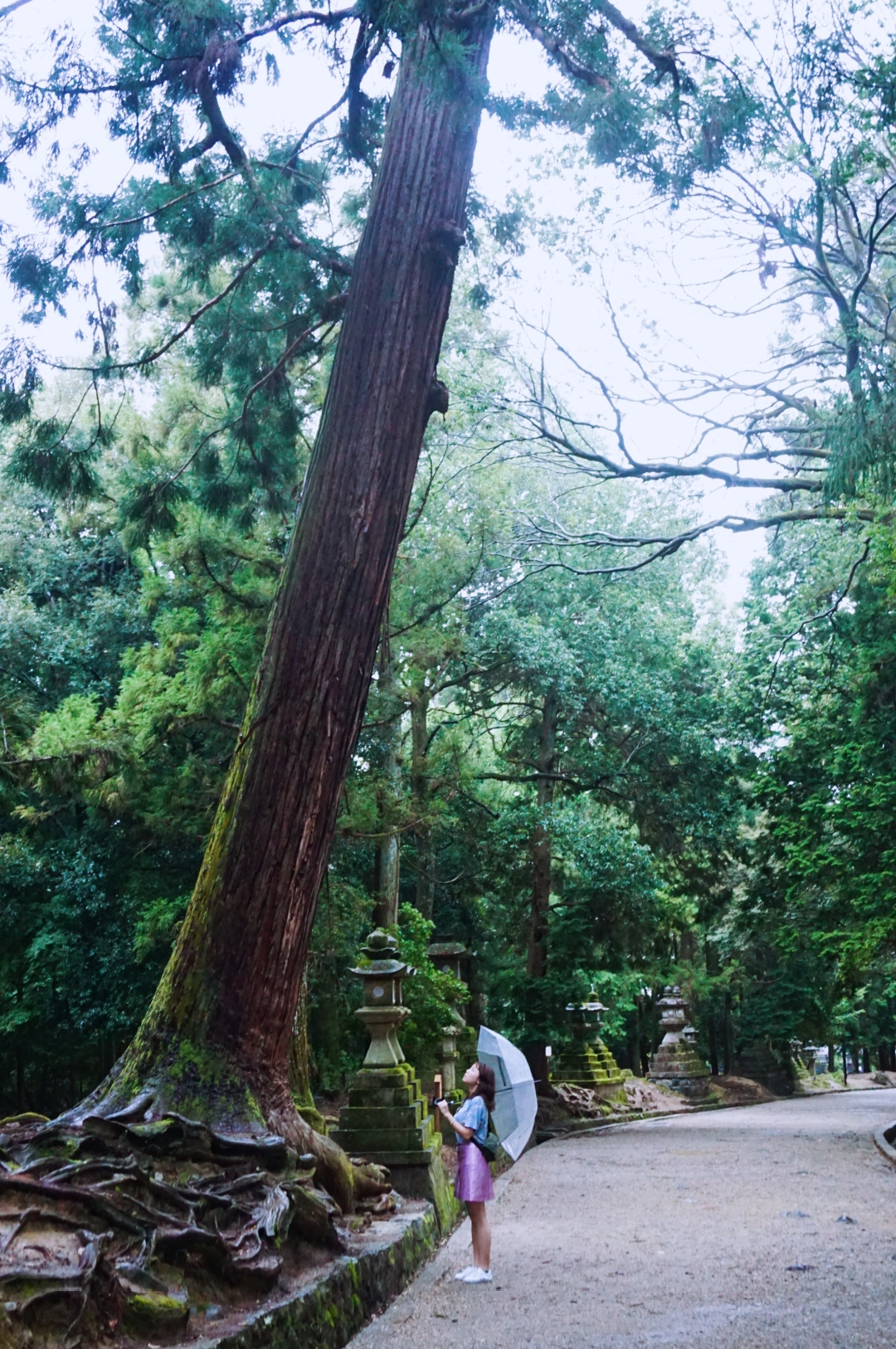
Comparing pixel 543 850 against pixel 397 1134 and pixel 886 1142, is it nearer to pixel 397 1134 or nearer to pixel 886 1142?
pixel 886 1142

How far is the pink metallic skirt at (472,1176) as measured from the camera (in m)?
5.59

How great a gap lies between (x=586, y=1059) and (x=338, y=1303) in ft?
44.4

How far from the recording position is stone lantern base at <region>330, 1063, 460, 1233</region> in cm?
713

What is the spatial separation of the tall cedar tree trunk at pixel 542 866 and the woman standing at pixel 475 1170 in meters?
9.61

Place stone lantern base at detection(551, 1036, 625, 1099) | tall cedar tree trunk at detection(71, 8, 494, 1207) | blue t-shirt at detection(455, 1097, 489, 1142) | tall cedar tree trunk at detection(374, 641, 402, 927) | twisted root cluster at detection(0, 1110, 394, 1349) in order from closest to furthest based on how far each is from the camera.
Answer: twisted root cluster at detection(0, 1110, 394, 1349) < tall cedar tree trunk at detection(71, 8, 494, 1207) < blue t-shirt at detection(455, 1097, 489, 1142) < tall cedar tree trunk at detection(374, 641, 402, 927) < stone lantern base at detection(551, 1036, 625, 1099)

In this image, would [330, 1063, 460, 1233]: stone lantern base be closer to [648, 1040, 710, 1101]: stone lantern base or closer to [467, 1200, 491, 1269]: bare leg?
[467, 1200, 491, 1269]: bare leg

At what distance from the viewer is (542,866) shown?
17125 mm

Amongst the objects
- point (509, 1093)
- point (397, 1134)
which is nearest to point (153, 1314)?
point (509, 1093)

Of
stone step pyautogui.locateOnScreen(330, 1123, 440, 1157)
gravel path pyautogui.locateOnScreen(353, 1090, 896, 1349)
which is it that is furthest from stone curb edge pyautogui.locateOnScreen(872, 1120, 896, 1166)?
stone step pyautogui.locateOnScreen(330, 1123, 440, 1157)

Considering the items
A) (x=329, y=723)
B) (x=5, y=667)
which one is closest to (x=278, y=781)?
(x=329, y=723)

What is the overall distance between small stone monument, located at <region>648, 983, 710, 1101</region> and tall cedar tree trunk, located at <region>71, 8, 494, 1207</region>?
16.3 m

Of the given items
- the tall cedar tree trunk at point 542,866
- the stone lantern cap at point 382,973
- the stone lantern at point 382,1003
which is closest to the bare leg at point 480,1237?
the stone lantern at point 382,1003

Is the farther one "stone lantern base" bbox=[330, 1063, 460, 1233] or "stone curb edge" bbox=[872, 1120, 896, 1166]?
"stone curb edge" bbox=[872, 1120, 896, 1166]

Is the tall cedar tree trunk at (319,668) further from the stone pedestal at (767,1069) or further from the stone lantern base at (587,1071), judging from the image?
the stone pedestal at (767,1069)
